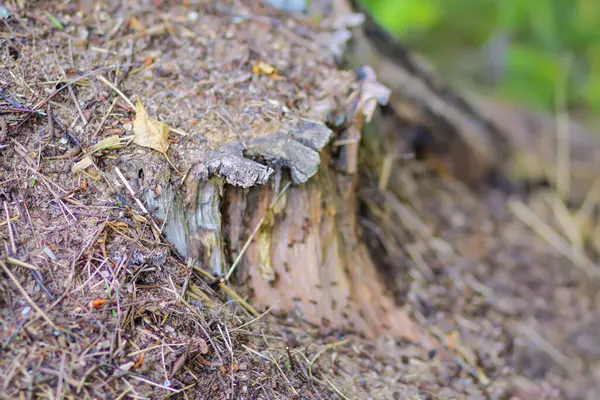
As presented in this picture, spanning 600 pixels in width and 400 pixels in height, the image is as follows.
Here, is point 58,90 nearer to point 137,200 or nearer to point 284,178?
point 137,200

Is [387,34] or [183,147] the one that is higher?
[387,34]

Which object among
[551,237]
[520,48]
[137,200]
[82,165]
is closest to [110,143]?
[82,165]

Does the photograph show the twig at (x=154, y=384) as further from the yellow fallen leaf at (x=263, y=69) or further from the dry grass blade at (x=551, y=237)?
the dry grass blade at (x=551, y=237)

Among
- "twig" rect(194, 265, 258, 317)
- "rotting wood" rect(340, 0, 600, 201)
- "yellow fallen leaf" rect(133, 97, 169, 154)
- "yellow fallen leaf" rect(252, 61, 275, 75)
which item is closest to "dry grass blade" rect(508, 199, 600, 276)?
"rotting wood" rect(340, 0, 600, 201)

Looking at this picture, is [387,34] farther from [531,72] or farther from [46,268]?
[46,268]

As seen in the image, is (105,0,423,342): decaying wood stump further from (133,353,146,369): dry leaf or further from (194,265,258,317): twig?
(133,353,146,369): dry leaf

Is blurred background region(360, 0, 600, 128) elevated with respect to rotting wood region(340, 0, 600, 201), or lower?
elevated

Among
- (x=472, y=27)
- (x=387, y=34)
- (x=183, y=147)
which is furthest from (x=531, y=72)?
(x=183, y=147)
